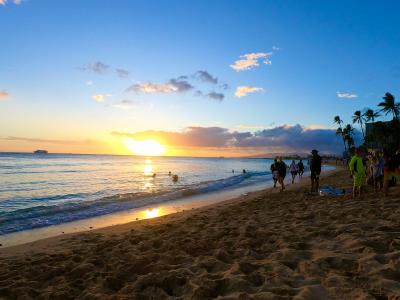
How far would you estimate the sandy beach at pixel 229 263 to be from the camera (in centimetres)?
417

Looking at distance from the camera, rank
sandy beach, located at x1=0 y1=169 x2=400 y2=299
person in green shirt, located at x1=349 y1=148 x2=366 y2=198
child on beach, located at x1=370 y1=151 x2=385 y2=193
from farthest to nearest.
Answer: child on beach, located at x1=370 y1=151 x2=385 y2=193 → person in green shirt, located at x1=349 y1=148 x2=366 y2=198 → sandy beach, located at x1=0 y1=169 x2=400 y2=299

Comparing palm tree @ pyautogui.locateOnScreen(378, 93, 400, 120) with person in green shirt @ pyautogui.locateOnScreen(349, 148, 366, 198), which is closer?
person in green shirt @ pyautogui.locateOnScreen(349, 148, 366, 198)

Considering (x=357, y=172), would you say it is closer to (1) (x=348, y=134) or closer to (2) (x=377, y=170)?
(2) (x=377, y=170)

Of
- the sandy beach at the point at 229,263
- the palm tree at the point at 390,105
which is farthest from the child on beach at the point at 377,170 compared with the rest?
the palm tree at the point at 390,105

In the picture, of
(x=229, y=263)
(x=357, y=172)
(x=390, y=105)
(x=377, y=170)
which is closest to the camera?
(x=229, y=263)

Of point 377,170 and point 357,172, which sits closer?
point 357,172

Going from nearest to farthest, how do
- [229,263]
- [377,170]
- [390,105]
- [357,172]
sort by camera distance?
[229,263]
[357,172]
[377,170]
[390,105]

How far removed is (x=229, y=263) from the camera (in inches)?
210

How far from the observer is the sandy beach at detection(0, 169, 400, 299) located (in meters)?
4.17

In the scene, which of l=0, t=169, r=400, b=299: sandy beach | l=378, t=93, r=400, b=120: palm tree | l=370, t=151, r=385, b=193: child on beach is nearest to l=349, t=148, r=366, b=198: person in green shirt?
l=370, t=151, r=385, b=193: child on beach

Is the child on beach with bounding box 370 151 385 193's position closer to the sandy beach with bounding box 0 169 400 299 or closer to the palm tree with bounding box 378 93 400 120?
the sandy beach with bounding box 0 169 400 299

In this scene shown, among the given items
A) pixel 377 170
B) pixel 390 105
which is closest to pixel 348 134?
pixel 390 105

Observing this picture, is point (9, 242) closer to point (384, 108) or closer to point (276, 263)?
point (276, 263)

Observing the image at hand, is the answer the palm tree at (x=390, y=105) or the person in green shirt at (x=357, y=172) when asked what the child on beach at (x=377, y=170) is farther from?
the palm tree at (x=390, y=105)
